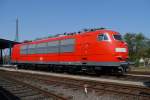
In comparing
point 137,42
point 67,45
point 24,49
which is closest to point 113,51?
point 67,45

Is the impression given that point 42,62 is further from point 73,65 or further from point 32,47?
point 73,65

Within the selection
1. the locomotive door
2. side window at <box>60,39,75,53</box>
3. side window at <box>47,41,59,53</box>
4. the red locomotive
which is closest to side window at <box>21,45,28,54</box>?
the red locomotive

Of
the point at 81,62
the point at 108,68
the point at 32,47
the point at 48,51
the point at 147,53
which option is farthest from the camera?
the point at 147,53

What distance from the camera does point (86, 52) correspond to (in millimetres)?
23141

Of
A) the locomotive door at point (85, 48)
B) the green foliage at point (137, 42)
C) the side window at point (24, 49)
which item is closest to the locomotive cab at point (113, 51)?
the locomotive door at point (85, 48)

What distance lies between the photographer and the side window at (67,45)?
25.2 meters

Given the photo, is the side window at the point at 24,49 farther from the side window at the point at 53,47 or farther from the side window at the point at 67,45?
the side window at the point at 67,45

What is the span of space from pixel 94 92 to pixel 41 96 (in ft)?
8.56

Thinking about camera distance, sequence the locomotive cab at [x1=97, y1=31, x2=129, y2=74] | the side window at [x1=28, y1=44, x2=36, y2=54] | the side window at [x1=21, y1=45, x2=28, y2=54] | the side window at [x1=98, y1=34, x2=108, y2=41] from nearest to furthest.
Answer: the locomotive cab at [x1=97, y1=31, x2=129, y2=74] → the side window at [x1=98, y1=34, x2=108, y2=41] → the side window at [x1=28, y1=44, x2=36, y2=54] → the side window at [x1=21, y1=45, x2=28, y2=54]

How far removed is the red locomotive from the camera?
2086 centimetres

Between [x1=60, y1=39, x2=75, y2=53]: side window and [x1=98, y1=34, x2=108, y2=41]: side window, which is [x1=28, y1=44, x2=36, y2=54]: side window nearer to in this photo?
[x1=60, y1=39, x2=75, y2=53]: side window

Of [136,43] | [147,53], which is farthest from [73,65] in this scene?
[136,43]

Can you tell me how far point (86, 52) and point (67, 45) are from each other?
332 centimetres

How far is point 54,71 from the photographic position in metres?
30.0
